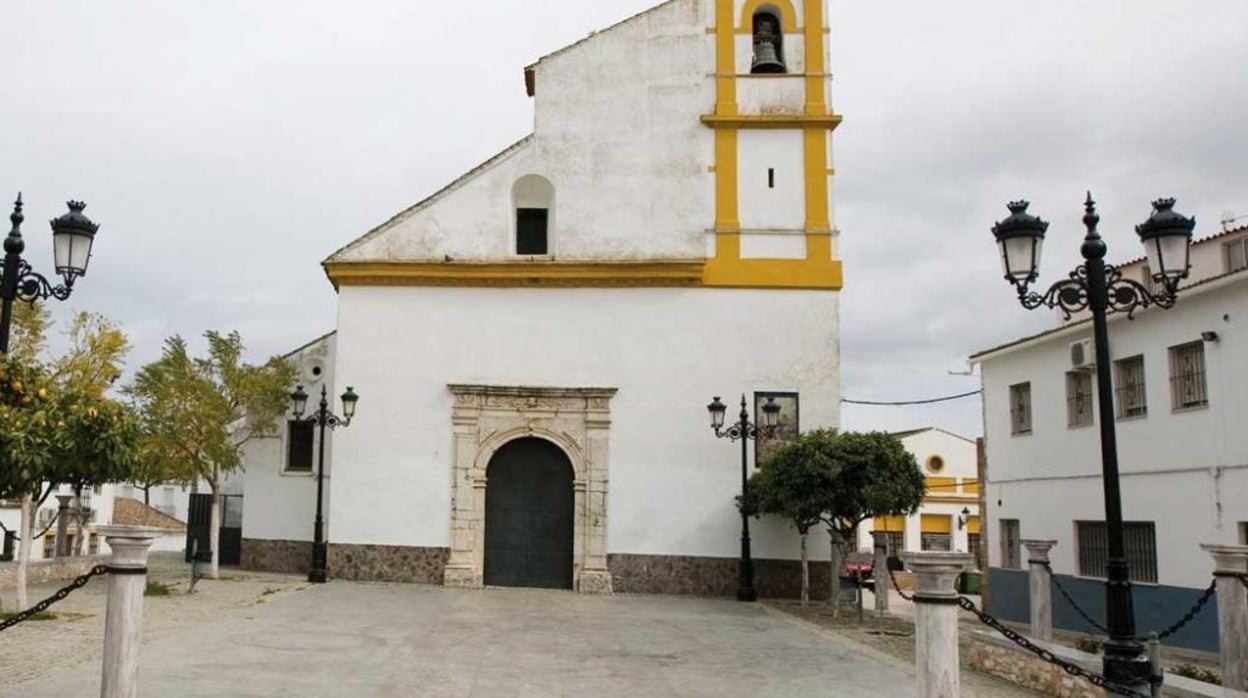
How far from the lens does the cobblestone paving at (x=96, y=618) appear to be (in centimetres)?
931

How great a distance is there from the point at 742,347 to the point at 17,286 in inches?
500

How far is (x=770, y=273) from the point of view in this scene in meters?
19.4

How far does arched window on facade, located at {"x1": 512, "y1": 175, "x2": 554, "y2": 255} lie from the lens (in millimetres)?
20219

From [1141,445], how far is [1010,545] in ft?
15.5

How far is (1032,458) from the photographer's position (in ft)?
63.8

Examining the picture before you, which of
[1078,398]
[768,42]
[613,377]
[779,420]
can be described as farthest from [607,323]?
[1078,398]

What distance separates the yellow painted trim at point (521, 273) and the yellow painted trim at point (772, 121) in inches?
110

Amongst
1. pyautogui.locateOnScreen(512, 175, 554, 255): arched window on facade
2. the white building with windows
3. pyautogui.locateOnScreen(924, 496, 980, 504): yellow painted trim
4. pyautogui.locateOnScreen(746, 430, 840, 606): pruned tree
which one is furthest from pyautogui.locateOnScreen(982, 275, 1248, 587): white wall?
pyautogui.locateOnScreen(924, 496, 980, 504): yellow painted trim

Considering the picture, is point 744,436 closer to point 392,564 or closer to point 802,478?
point 802,478

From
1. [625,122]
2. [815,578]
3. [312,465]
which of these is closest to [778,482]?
[815,578]

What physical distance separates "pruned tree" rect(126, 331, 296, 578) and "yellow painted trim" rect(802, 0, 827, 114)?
38.4 ft

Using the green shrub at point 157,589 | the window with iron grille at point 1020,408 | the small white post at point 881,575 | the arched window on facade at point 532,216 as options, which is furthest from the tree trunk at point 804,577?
the green shrub at point 157,589

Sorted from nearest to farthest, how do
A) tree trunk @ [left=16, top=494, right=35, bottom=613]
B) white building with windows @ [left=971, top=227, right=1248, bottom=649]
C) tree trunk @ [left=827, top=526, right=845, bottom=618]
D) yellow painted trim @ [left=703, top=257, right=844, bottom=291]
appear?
tree trunk @ [left=16, top=494, right=35, bottom=613]
white building with windows @ [left=971, top=227, right=1248, bottom=649]
tree trunk @ [left=827, top=526, right=845, bottom=618]
yellow painted trim @ [left=703, top=257, right=844, bottom=291]

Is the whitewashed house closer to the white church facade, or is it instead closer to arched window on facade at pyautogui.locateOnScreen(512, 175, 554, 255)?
the white church facade
